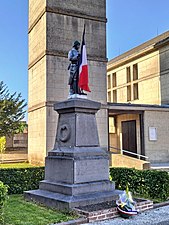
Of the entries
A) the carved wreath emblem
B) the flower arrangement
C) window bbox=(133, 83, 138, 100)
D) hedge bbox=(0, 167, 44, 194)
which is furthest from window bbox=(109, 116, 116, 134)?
the flower arrangement

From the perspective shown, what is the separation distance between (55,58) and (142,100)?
41.1 ft

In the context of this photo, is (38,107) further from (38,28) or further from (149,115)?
(149,115)

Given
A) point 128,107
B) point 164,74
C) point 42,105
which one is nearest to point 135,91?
point 164,74

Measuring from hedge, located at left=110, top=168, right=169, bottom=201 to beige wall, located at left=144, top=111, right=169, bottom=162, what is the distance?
37.8 ft

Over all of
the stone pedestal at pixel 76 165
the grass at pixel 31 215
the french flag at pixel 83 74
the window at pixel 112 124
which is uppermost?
the french flag at pixel 83 74

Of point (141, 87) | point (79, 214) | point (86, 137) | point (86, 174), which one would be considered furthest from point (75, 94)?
point (141, 87)

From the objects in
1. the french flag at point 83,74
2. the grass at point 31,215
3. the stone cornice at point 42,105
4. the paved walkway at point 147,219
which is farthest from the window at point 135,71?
the grass at point 31,215

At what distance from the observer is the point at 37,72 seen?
20906 millimetres

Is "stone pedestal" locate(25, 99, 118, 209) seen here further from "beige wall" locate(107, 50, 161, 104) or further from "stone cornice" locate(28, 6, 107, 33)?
"beige wall" locate(107, 50, 161, 104)

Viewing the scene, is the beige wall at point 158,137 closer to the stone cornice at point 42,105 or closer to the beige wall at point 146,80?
the stone cornice at point 42,105

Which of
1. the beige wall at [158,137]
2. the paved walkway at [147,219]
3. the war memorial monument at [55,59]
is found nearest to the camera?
the paved walkway at [147,219]

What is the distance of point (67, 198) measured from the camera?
779cm

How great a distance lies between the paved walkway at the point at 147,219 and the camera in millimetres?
6891

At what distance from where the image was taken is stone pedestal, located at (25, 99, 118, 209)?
8.12 meters
